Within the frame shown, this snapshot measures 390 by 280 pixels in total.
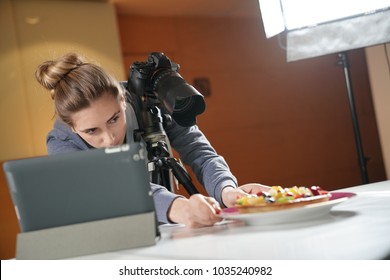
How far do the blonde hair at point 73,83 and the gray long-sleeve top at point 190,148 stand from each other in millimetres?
52

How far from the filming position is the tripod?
3.86 feet

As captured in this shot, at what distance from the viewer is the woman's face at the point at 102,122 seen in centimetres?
141

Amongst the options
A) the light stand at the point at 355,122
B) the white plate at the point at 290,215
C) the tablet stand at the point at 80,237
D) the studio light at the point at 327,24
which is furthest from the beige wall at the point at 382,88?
the tablet stand at the point at 80,237

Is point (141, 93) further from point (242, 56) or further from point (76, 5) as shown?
point (242, 56)

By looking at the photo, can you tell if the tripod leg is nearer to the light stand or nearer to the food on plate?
the food on plate

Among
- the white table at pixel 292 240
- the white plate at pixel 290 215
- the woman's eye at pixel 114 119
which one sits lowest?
the white table at pixel 292 240

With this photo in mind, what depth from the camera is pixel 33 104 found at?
410 cm

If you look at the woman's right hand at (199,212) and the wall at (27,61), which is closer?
the woman's right hand at (199,212)

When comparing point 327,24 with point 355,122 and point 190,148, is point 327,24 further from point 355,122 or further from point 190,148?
point 190,148

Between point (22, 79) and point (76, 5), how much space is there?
2.64ft

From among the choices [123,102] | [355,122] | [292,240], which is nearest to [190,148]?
[123,102]

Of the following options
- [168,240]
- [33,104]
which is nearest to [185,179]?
[168,240]

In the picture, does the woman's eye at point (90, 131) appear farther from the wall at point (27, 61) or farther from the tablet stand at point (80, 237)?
the wall at point (27, 61)

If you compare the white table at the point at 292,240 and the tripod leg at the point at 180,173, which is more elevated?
the tripod leg at the point at 180,173
